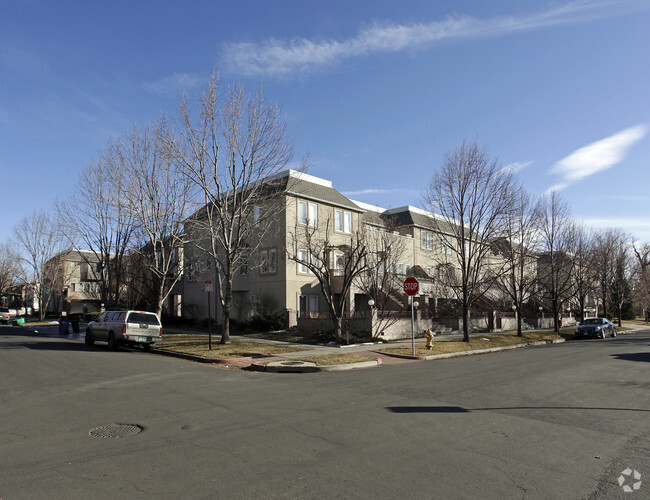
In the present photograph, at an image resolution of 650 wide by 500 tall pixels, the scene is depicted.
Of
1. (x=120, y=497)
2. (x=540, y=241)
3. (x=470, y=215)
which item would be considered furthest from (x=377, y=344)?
(x=120, y=497)

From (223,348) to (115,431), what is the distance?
1308cm

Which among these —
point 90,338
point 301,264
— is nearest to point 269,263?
point 301,264

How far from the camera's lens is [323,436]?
6.65 m

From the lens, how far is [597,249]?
4488cm

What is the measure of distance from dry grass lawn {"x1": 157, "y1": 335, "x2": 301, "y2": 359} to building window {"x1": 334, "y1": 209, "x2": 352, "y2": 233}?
50.2 feet

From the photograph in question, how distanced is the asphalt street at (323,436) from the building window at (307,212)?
20.8 meters

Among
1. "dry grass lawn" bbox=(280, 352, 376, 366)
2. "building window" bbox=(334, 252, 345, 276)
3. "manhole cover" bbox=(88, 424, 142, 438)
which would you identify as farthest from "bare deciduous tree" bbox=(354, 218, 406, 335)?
"manhole cover" bbox=(88, 424, 142, 438)

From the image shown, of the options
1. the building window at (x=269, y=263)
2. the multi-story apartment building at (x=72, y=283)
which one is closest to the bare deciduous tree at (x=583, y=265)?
the building window at (x=269, y=263)

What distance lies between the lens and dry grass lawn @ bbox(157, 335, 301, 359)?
59.6 feet

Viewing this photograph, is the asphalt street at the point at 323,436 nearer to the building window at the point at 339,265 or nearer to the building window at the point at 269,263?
the building window at the point at 339,265

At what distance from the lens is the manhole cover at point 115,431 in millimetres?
6723

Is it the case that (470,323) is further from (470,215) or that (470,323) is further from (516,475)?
(516,475)

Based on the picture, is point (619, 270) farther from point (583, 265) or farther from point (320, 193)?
point (320, 193)

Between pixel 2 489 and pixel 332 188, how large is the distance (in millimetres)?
34383
